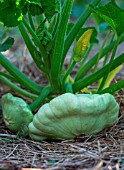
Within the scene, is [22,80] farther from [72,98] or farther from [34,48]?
[72,98]

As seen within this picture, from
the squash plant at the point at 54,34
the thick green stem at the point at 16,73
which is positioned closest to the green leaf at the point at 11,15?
the squash plant at the point at 54,34

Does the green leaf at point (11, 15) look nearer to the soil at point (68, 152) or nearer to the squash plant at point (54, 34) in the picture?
the squash plant at point (54, 34)

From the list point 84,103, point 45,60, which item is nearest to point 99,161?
point 84,103

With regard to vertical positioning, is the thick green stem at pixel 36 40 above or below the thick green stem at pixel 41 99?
above

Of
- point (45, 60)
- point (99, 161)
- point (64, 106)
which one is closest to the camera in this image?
point (99, 161)

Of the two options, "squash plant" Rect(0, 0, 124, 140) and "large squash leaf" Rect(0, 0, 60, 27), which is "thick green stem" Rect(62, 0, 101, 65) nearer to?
"squash plant" Rect(0, 0, 124, 140)
